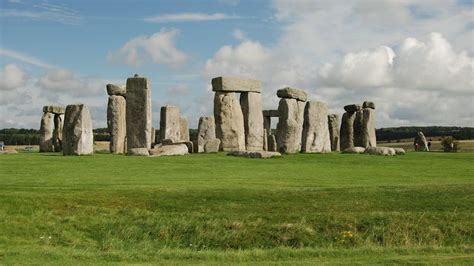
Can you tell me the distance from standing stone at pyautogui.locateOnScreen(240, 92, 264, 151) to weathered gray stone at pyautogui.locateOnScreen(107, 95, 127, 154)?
23.9ft

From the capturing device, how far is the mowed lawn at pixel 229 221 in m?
12.8

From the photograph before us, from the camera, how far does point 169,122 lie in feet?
128

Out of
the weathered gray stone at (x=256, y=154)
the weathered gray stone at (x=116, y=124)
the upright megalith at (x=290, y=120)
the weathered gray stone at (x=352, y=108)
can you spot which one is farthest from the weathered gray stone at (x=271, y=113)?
the weathered gray stone at (x=256, y=154)

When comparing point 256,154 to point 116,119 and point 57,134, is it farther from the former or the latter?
point 57,134

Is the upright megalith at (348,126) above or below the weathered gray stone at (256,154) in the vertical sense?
above

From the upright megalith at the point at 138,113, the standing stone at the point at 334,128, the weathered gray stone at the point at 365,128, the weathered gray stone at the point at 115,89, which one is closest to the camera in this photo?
the upright megalith at the point at 138,113

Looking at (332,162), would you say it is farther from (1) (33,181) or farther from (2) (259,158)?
(1) (33,181)

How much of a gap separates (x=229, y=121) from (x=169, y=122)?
384cm

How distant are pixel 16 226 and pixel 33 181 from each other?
5.69 metres

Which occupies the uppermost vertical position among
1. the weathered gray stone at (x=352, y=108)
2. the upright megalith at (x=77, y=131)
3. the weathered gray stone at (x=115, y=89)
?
the weathered gray stone at (x=115, y=89)

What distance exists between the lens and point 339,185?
2005 centimetres

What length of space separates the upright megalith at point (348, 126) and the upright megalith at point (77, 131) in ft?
65.7

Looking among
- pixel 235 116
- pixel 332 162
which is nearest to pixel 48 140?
pixel 235 116

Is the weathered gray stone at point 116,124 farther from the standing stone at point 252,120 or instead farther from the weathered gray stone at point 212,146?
the standing stone at point 252,120
